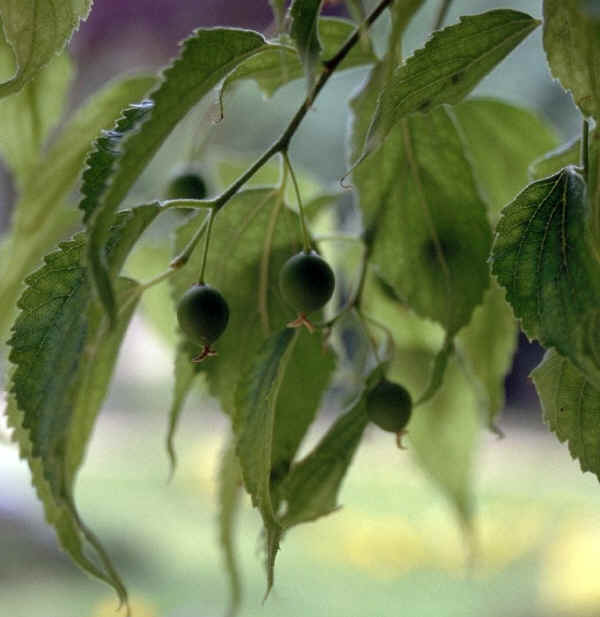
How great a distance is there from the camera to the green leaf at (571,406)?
261 mm

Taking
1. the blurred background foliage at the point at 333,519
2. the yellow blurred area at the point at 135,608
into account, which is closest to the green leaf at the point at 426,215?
the blurred background foliage at the point at 333,519

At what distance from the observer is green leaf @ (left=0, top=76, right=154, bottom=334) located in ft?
1.34

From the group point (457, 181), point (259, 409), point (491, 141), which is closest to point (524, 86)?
point (491, 141)

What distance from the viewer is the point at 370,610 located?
124 centimetres

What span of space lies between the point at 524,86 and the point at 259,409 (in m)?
1.57

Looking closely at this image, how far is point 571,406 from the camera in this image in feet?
0.87

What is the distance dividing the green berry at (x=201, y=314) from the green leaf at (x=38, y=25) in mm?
80

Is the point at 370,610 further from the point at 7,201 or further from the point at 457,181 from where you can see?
the point at 7,201

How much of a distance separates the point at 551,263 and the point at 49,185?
251mm

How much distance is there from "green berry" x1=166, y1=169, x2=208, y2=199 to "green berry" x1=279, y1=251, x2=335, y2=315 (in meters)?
0.16

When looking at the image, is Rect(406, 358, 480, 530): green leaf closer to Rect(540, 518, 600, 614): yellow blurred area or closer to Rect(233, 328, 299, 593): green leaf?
Rect(233, 328, 299, 593): green leaf

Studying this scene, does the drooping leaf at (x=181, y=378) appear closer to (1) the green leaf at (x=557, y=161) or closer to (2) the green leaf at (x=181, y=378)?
(2) the green leaf at (x=181, y=378)

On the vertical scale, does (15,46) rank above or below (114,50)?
above

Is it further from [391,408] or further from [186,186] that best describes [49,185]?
[391,408]
